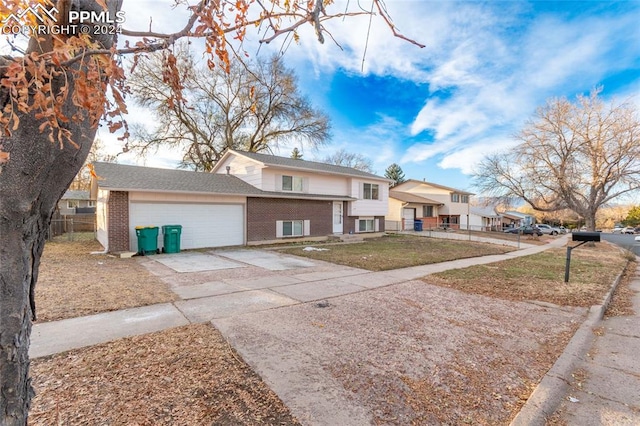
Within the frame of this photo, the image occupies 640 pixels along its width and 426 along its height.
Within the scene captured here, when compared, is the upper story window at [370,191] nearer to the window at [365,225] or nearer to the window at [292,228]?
the window at [365,225]

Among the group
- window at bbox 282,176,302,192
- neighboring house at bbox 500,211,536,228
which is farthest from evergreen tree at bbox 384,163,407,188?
window at bbox 282,176,302,192

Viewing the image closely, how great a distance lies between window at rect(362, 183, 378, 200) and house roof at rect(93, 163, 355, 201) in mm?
4690

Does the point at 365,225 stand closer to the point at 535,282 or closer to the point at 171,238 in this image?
the point at 171,238

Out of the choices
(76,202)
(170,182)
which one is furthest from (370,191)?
(76,202)

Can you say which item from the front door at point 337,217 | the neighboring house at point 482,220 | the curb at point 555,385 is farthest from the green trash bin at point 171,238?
the neighboring house at point 482,220

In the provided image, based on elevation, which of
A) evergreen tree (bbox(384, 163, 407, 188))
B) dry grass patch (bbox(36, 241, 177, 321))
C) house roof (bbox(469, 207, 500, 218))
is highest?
evergreen tree (bbox(384, 163, 407, 188))

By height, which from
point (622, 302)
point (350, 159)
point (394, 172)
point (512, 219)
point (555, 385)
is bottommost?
point (622, 302)

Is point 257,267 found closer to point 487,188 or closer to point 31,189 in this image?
point 31,189

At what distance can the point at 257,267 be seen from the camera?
949 centimetres

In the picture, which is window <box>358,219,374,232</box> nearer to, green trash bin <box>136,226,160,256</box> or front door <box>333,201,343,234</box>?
front door <box>333,201,343,234</box>

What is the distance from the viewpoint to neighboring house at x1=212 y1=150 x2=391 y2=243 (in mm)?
16141

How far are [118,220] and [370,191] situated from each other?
15774mm

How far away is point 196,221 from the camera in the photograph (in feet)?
44.8

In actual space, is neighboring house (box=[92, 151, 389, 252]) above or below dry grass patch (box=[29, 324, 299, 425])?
above
